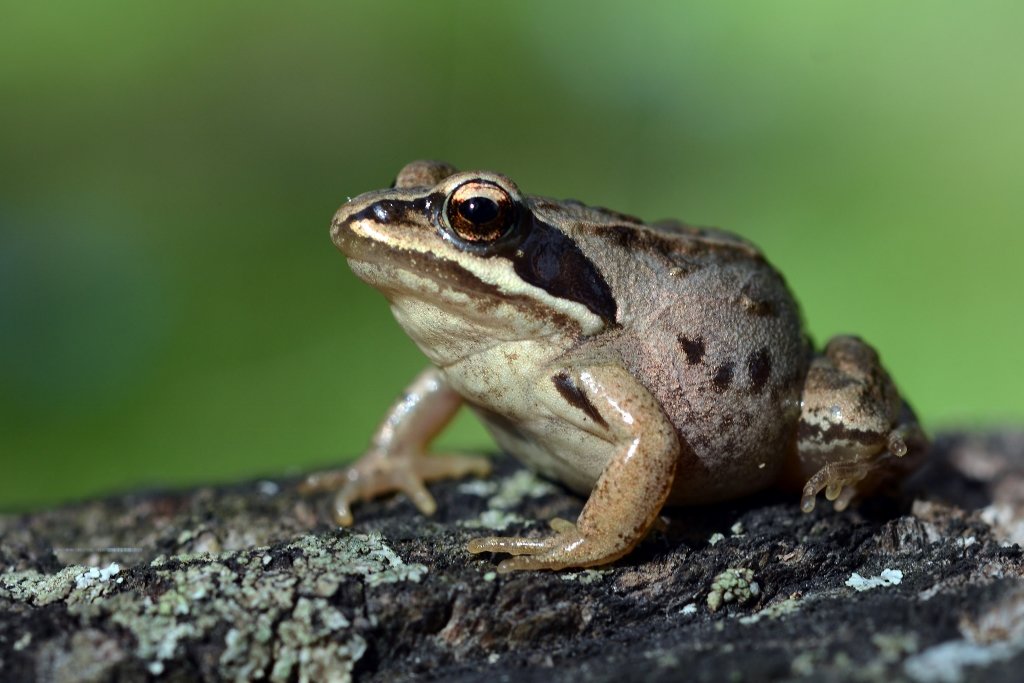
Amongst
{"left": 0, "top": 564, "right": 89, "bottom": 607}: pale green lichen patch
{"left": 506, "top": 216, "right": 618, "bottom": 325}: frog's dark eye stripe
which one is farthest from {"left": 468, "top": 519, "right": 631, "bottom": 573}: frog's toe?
{"left": 0, "top": 564, "right": 89, "bottom": 607}: pale green lichen patch

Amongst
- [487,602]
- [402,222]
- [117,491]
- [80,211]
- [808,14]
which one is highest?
[80,211]

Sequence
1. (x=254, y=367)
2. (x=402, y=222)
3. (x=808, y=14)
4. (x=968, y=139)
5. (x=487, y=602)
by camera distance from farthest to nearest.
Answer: (x=808, y=14)
(x=968, y=139)
(x=254, y=367)
(x=402, y=222)
(x=487, y=602)

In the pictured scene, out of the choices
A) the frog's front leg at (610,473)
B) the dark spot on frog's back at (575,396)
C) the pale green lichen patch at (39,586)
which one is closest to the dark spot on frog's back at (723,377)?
the frog's front leg at (610,473)

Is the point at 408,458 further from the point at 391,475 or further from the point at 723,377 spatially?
the point at 723,377

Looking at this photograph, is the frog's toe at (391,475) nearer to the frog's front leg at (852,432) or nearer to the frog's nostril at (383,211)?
the frog's nostril at (383,211)

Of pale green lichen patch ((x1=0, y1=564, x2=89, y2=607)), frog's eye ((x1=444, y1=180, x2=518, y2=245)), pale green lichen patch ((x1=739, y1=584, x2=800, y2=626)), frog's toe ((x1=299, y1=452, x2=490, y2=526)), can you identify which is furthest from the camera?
frog's toe ((x1=299, y1=452, x2=490, y2=526))

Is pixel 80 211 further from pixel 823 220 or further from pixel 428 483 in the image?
pixel 823 220

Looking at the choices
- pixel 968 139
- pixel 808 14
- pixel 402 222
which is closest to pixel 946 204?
pixel 968 139

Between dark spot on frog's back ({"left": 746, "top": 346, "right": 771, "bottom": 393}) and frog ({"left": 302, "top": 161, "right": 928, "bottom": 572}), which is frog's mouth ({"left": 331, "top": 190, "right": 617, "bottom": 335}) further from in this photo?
dark spot on frog's back ({"left": 746, "top": 346, "right": 771, "bottom": 393})
